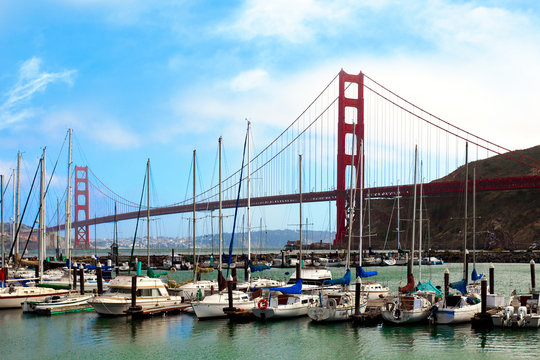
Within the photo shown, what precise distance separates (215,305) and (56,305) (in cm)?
990

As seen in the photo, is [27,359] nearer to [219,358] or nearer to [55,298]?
[219,358]

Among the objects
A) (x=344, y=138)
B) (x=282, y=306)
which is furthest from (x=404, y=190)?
(x=282, y=306)

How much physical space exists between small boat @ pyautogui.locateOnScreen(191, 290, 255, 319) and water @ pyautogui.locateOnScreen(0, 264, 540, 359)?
1.51 feet

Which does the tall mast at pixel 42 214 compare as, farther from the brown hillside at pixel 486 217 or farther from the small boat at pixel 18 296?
the brown hillside at pixel 486 217

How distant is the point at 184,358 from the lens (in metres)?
25.5

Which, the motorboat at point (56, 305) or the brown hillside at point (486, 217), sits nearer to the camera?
the motorboat at point (56, 305)

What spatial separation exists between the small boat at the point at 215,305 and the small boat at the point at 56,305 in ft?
25.8

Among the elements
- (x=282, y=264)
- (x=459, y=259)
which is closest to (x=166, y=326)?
(x=282, y=264)

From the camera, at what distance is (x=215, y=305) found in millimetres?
33031

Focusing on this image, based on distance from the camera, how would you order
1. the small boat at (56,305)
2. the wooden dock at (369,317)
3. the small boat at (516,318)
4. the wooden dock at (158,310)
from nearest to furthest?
the small boat at (516,318) → the wooden dock at (369,317) → the wooden dock at (158,310) → the small boat at (56,305)

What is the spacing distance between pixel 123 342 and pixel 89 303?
7259 millimetres

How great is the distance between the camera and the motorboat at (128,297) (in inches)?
1334

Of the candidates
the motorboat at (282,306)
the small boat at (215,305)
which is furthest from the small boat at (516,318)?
the small boat at (215,305)

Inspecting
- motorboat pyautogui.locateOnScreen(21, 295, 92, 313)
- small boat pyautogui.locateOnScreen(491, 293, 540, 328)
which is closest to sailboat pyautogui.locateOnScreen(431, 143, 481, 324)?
small boat pyautogui.locateOnScreen(491, 293, 540, 328)
